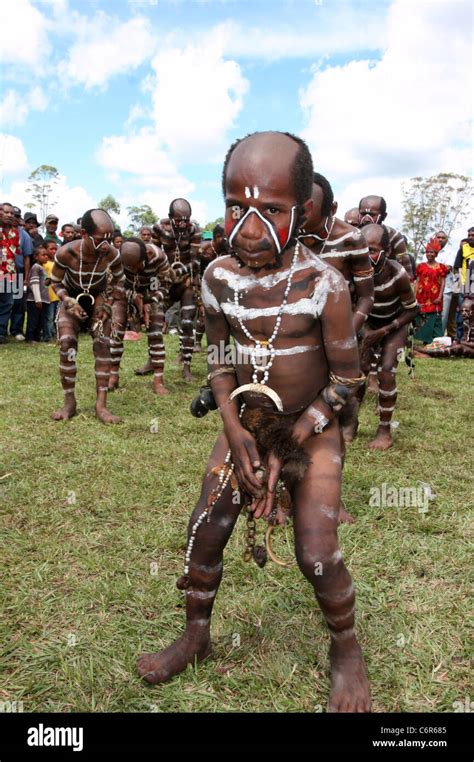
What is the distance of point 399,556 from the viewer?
3.87 meters

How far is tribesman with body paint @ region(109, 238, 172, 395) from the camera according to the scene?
808cm

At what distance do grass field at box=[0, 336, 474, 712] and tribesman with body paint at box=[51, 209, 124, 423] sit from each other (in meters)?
0.79

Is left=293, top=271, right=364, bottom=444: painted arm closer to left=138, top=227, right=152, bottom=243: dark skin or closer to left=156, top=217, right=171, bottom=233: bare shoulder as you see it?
left=156, top=217, right=171, bottom=233: bare shoulder

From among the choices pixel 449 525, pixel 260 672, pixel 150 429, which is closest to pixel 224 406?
pixel 260 672

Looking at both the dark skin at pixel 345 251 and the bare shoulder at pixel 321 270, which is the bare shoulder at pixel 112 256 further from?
the bare shoulder at pixel 321 270

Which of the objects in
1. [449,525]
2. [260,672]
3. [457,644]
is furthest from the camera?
[449,525]

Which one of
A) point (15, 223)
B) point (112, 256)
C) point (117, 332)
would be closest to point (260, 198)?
point (112, 256)

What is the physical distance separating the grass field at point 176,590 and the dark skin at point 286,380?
0.89 feet

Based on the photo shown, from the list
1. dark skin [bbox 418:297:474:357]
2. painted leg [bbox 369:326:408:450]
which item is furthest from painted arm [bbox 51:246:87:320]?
dark skin [bbox 418:297:474:357]

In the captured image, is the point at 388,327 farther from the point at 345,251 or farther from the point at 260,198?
the point at 260,198

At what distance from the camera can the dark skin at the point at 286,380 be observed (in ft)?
7.19

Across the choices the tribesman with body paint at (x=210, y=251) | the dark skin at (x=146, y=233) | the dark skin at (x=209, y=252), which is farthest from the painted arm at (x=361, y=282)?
the dark skin at (x=146, y=233)
